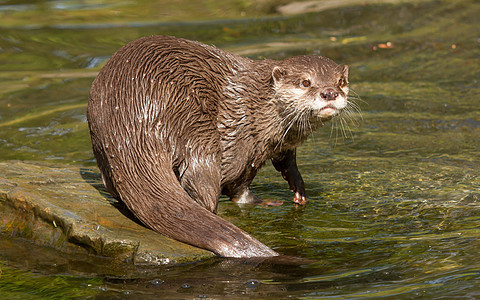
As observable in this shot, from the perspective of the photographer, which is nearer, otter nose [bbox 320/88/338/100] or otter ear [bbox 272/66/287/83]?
otter nose [bbox 320/88/338/100]

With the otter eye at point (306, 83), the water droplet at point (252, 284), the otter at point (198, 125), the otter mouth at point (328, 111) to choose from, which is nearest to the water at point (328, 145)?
the water droplet at point (252, 284)

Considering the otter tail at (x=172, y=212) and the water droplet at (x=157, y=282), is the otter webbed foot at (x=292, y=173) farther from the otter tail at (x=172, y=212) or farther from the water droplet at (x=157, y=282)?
the water droplet at (x=157, y=282)

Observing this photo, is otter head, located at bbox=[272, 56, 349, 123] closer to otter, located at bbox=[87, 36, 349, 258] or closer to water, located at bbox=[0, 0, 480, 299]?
otter, located at bbox=[87, 36, 349, 258]

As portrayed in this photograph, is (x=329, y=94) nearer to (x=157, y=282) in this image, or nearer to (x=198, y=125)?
(x=198, y=125)

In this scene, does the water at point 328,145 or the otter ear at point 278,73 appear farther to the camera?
the otter ear at point 278,73

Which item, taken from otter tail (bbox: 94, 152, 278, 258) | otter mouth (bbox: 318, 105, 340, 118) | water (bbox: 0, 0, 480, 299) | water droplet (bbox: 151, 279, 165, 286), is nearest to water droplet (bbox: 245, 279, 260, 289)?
water (bbox: 0, 0, 480, 299)

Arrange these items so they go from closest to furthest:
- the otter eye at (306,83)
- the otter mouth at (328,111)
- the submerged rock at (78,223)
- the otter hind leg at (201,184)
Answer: the submerged rock at (78,223) → the otter hind leg at (201,184) → the otter mouth at (328,111) → the otter eye at (306,83)

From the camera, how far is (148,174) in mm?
3633

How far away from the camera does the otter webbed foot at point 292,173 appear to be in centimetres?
446

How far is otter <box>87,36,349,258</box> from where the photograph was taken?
3572 mm

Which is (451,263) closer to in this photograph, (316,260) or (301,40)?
(316,260)

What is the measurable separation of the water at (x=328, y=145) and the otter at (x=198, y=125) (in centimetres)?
24

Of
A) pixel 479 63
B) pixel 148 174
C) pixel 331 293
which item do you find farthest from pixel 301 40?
pixel 331 293

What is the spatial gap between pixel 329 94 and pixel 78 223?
4.80 feet
